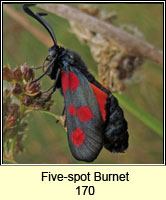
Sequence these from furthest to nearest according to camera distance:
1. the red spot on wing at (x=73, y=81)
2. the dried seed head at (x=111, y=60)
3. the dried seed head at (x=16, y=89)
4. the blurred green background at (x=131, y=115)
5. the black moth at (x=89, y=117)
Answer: the blurred green background at (x=131, y=115) < the dried seed head at (x=111, y=60) < the dried seed head at (x=16, y=89) < the red spot on wing at (x=73, y=81) < the black moth at (x=89, y=117)

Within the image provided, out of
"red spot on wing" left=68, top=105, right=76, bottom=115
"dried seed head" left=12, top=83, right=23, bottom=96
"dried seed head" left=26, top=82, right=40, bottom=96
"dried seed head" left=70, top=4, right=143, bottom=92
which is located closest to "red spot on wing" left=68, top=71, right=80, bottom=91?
"red spot on wing" left=68, top=105, right=76, bottom=115

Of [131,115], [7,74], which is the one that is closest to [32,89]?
[7,74]

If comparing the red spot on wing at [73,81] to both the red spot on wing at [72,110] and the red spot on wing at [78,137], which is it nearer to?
the red spot on wing at [72,110]

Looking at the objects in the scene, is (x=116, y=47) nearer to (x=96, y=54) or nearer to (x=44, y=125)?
(x=96, y=54)

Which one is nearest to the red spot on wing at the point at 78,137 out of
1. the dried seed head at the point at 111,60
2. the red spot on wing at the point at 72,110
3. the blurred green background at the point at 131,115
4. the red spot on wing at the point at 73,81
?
the red spot on wing at the point at 72,110

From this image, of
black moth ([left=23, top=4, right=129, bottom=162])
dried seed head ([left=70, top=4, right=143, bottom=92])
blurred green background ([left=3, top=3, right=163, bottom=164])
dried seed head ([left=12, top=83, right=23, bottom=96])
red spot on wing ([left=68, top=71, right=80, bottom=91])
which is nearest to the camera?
black moth ([left=23, top=4, right=129, bottom=162])

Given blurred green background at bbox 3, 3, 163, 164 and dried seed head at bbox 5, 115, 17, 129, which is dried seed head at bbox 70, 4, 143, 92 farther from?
dried seed head at bbox 5, 115, 17, 129
